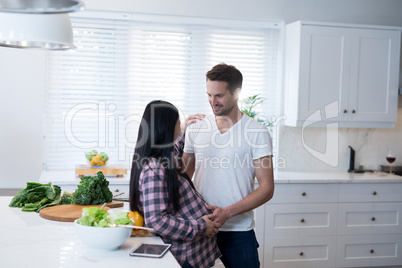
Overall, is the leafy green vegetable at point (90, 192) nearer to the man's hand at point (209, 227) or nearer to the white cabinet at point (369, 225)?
the man's hand at point (209, 227)

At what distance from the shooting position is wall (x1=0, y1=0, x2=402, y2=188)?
13.3ft

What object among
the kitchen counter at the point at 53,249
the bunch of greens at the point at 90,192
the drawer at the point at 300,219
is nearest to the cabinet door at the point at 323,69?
the drawer at the point at 300,219

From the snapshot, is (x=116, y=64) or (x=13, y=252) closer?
(x=13, y=252)

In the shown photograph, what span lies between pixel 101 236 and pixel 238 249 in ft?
3.07

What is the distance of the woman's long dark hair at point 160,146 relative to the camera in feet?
6.57

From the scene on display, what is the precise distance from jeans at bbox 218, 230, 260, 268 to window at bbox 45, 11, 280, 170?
1956 mm

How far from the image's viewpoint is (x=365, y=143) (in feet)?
15.6

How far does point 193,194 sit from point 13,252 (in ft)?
2.60

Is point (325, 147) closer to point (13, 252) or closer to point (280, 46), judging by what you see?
point (280, 46)

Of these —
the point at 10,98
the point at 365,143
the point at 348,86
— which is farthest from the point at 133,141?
the point at 365,143

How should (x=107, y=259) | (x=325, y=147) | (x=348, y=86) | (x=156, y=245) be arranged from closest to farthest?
(x=107, y=259)
(x=156, y=245)
(x=348, y=86)
(x=325, y=147)

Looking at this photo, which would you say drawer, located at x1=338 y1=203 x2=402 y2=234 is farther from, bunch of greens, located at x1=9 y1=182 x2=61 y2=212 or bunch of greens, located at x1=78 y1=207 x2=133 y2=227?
bunch of greens, located at x1=78 y1=207 x2=133 y2=227

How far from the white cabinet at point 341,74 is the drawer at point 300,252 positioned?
1048 mm

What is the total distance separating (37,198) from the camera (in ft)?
8.35
